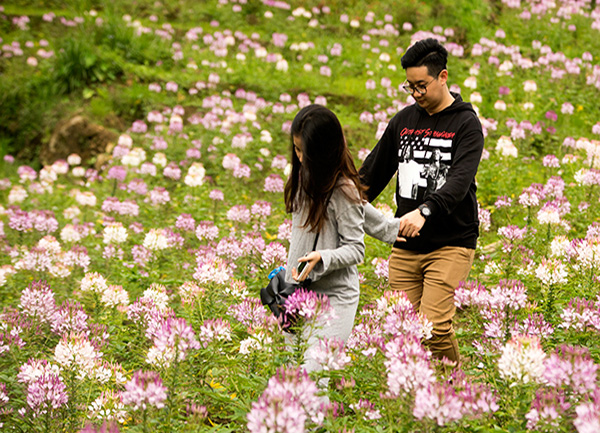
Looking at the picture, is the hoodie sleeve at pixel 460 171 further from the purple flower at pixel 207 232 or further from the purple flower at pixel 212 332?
the purple flower at pixel 207 232

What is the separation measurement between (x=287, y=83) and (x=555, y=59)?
13.8 feet

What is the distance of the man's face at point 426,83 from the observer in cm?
333

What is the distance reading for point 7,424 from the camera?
2889mm

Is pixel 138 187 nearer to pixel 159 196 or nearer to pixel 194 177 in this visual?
pixel 159 196

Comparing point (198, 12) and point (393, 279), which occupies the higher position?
point (393, 279)

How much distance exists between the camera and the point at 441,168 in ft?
11.4

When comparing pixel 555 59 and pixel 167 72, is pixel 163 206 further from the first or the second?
pixel 555 59

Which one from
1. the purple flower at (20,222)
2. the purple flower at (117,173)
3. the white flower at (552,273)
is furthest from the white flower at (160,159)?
the white flower at (552,273)

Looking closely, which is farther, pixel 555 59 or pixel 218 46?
pixel 218 46

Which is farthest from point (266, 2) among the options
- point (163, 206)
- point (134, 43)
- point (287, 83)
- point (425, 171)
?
point (425, 171)

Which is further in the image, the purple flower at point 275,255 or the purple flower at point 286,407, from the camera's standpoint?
the purple flower at point 275,255

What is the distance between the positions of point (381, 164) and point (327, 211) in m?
1.03

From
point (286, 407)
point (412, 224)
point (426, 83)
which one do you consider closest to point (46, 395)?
point (286, 407)

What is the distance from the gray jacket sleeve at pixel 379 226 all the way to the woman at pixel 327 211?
0.04 metres
